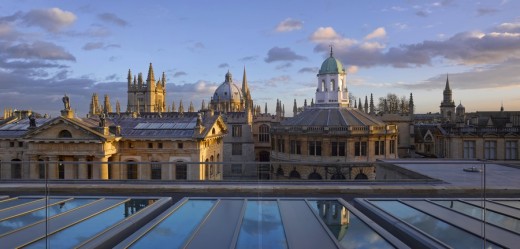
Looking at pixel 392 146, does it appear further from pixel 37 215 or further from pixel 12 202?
pixel 37 215

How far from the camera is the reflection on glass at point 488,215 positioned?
752 cm

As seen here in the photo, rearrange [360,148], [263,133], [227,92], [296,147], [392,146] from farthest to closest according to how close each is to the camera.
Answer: [227,92] → [263,133] → [296,147] → [392,146] → [360,148]

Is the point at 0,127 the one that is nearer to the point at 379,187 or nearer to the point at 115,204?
the point at 115,204

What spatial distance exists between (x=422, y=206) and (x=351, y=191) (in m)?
3.15

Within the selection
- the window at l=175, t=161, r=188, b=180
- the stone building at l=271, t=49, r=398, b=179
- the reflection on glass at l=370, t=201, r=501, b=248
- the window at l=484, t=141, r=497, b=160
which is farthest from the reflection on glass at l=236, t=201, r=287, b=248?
the window at l=484, t=141, r=497, b=160

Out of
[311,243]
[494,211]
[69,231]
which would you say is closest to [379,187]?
[494,211]

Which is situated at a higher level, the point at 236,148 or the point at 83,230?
the point at 83,230

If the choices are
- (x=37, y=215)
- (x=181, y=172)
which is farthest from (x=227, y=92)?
(x=37, y=215)

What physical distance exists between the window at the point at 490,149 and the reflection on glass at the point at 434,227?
46512 millimetres

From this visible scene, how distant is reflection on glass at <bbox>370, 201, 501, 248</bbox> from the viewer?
264 inches

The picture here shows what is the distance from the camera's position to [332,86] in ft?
179

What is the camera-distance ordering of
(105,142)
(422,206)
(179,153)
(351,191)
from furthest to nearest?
(179,153), (105,142), (351,191), (422,206)

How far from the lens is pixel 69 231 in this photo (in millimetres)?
7344

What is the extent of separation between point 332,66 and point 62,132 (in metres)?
36.5
